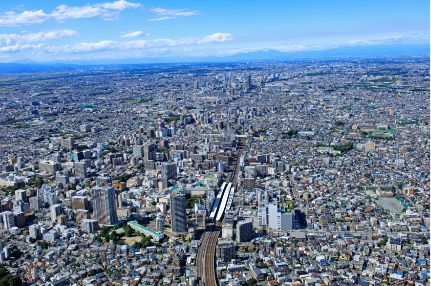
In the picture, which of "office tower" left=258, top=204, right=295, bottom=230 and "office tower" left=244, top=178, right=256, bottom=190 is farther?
"office tower" left=244, top=178, right=256, bottom=190

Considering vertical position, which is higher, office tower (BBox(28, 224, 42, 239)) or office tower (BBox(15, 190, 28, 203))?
office tower (BBox(15, 190, 28, 203))

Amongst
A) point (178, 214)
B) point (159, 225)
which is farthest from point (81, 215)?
point (178, 214)

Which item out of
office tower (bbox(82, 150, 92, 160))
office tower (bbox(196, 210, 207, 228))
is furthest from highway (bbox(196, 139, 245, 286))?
office tower (bbox(82, 150, 92, 160))

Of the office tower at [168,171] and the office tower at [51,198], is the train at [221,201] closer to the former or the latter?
the office tower at [168,171]

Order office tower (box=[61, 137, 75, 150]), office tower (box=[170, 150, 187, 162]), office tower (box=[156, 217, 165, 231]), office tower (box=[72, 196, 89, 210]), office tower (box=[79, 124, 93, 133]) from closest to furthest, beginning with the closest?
office tower (box=[156, 217, 165, 231]) < office tower (box=[72, 196, 89, 210]) < office tower (box=[170, 150, 187, 162]) < office tower (box=[61, 137, 75, 150]) < office tower (box=[79, 124, 93, 133])

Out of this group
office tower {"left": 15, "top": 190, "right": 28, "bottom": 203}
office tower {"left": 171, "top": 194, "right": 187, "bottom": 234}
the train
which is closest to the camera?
office tower {"left": 171, "top": 194, "right": 187, "bottom": 234}

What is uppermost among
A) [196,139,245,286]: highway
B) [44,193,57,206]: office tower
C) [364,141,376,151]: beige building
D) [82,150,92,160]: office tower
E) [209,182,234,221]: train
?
[82,150,92,160]: office tower

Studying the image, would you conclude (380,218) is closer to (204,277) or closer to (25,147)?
(204,277)

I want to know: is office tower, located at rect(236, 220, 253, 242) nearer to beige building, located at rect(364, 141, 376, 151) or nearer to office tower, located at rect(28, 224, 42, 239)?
office tower, located at rect(28, 224, 42, 239)
